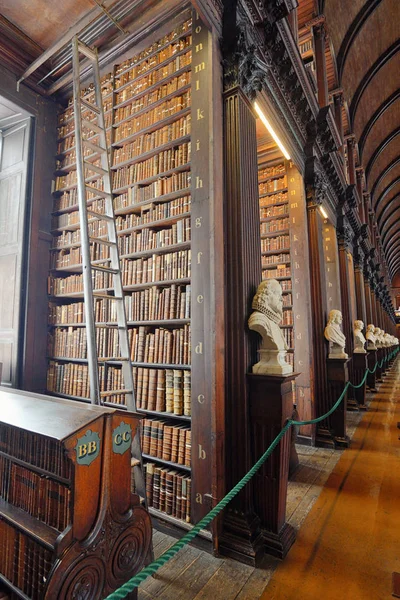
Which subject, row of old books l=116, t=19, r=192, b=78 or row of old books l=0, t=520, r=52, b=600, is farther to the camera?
row of old books l=116, t=19, r=192, b=78

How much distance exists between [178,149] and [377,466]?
334 cm

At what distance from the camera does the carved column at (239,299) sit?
1821mm

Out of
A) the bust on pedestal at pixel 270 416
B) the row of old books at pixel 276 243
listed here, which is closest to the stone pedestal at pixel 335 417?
the row of old books at pixel 276 243

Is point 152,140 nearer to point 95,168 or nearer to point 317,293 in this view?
point 95,168

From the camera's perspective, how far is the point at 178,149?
238 centimetres

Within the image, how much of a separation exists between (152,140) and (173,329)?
1.54 meters

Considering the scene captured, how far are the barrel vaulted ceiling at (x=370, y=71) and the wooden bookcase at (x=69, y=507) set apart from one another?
6.07m

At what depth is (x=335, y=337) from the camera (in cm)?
379

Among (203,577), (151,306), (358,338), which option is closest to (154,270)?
(151,306)

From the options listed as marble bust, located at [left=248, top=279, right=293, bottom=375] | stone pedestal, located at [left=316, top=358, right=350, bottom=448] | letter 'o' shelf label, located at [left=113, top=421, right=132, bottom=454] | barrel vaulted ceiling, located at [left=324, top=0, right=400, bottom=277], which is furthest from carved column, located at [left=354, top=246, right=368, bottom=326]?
letter 'o' shelf label, located at [left=113, top=421, right=132, bottom=454]

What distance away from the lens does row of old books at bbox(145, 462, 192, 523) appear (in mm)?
1983

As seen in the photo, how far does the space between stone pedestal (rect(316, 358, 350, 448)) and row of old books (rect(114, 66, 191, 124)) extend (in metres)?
3.25

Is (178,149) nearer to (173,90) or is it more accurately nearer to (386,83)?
(173,90)

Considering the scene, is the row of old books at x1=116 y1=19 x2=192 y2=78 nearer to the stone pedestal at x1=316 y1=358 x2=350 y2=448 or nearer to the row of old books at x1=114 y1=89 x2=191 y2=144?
the row of old books at x1=114 y1=89 x2=191 y2=144
